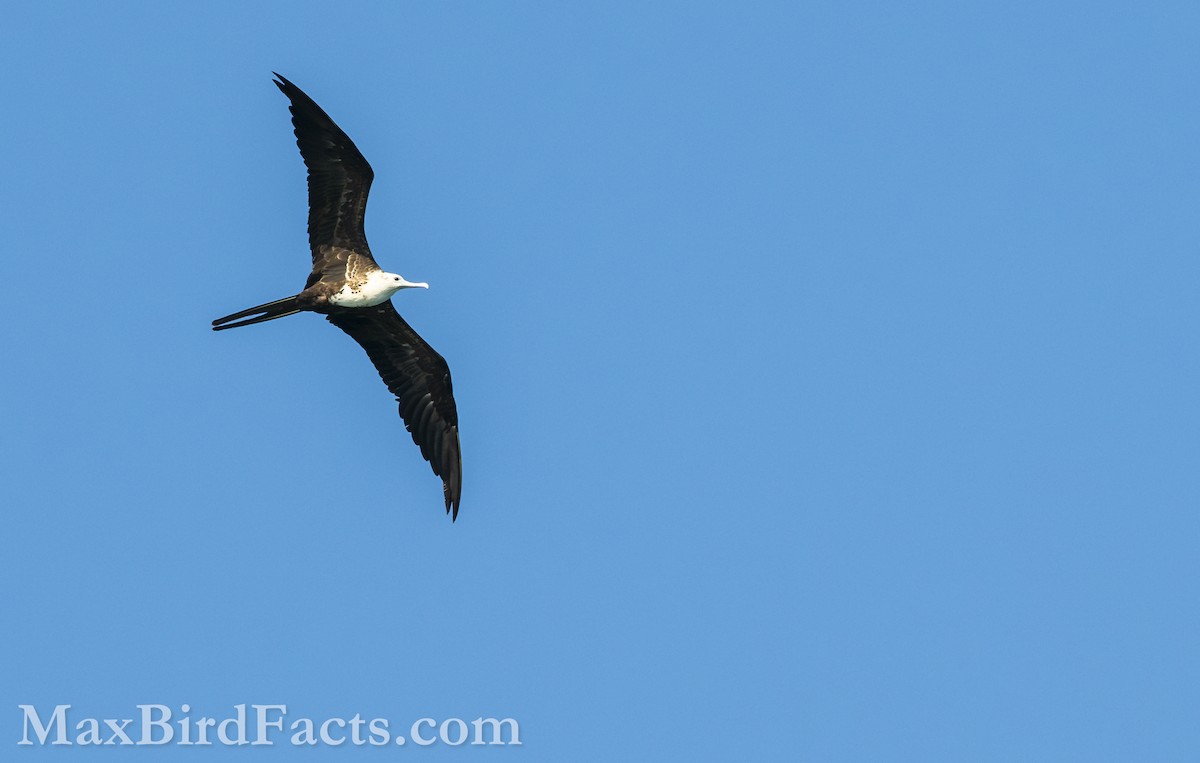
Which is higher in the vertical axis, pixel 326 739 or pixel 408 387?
pixel 408 387

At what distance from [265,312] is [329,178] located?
2.13 m

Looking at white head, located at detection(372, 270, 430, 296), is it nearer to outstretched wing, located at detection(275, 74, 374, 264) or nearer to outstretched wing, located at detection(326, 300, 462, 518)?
outstretched wing, located at detection(275, 74, 374, 264)

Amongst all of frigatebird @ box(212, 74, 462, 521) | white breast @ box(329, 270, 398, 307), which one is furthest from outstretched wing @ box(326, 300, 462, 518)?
white breast @ box(329, 270, 398, 307)

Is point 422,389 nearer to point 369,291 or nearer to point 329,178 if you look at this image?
point 369,291

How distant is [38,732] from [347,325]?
765 centimetres

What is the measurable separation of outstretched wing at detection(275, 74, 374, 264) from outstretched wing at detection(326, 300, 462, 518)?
207 cm

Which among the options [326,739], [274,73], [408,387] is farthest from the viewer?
[408,387]

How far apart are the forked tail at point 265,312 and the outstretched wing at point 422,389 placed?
2.16m

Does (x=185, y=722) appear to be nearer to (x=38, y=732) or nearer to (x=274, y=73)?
(x=38, y=732)

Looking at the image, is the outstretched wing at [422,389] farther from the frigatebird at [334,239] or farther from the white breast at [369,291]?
the white breast at [369,291]

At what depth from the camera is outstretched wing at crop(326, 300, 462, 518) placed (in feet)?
88.8

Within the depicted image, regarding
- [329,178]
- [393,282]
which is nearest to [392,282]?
[393,282]

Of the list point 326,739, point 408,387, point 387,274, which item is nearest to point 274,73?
point 387,274

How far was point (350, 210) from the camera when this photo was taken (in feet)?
82.3
